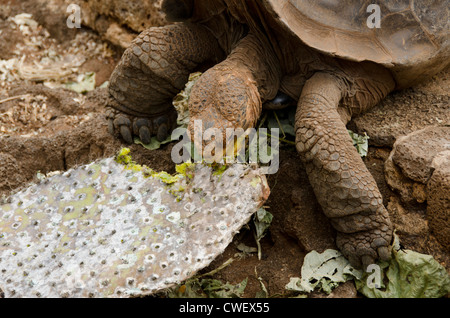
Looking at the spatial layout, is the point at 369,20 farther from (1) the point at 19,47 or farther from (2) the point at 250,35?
(1) the point at 19,47

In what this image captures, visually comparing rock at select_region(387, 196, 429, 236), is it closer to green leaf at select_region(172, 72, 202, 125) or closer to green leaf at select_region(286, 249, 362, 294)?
green leaf at select_region(286, 249, 362, 294)

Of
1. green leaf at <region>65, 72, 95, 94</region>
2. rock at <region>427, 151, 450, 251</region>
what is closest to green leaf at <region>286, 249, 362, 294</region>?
rock at <region>427, 151, 450, 251</region>

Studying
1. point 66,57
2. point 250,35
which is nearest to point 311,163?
point 250,35

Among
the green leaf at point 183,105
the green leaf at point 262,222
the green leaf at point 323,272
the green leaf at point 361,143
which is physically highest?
the green leaf at point 361,143

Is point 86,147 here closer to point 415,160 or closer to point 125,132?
point 125,132

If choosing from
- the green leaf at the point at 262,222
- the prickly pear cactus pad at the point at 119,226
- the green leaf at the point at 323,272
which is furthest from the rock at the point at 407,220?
the prickly pear cactus pad at the point at 119,226

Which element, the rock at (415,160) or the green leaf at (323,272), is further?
the rock at (415,160)

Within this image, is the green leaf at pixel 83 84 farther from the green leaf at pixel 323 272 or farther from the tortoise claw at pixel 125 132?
the green leaf at pixel 323 272
